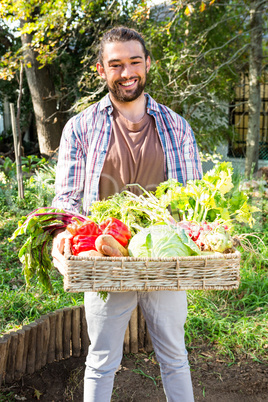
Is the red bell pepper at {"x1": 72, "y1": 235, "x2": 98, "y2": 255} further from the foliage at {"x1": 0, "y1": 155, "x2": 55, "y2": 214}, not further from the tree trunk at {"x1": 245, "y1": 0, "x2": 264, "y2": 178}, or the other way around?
the tree trunk at {"x1": 245, "y1": 0, "x2": 264, "y2": 178}

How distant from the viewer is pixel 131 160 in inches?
92.4

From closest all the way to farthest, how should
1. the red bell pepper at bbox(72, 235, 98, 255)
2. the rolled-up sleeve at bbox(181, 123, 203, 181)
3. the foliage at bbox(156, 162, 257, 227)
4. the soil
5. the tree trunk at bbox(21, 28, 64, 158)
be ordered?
1. the red bell pepper at bbox(72, 235, 98, 255)
2. the foliage at bbox(156, 162, 257, 227)
3. the rolled-up sleeve at bbox(181, 123, 203, 181)
4. the soil
5. the tree trunk at bbox(21, 28, 64, 158)

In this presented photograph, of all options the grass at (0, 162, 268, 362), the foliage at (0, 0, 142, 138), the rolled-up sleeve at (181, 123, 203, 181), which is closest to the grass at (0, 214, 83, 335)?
the grass at (0, 162, 268, 362)

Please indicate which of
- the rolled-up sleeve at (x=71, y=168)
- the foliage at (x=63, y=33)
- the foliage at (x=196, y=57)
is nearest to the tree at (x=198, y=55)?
the foliage at (x=196, y=57)

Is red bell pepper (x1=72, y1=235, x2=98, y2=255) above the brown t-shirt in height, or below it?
below

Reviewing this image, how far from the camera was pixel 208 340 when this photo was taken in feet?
12.0

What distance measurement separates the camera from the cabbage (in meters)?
1.77

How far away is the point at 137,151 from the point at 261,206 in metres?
4.10

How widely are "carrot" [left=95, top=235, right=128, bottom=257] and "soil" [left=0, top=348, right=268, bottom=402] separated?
170 centimetres

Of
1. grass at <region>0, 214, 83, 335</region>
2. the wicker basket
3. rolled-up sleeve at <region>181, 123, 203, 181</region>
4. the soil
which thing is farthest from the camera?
grass at <region>0, 214, 83, 335</region>

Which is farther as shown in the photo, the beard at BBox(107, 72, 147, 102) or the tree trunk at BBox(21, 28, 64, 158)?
the tree trunk at BBox(21, 28, 64, 158)

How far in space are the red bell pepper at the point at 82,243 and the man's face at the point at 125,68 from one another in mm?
868

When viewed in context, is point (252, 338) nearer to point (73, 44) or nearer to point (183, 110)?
point (183, 110)

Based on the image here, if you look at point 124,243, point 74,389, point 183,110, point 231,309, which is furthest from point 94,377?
point 183,110
